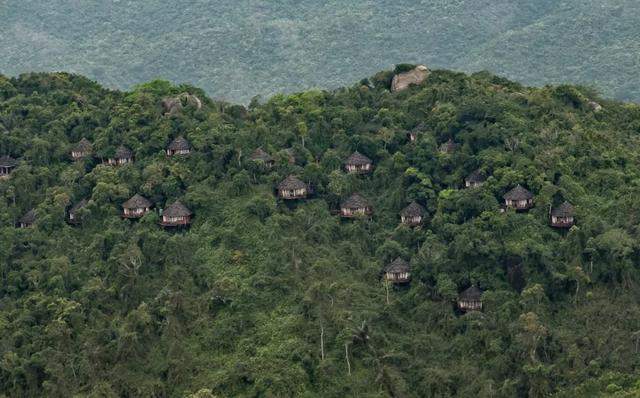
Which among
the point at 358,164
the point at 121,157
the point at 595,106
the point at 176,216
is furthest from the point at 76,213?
the point at 595,106

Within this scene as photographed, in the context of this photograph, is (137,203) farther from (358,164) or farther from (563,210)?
(563,210)

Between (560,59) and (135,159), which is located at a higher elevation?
(135,159)

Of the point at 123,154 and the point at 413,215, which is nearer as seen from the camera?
the point at 413,215

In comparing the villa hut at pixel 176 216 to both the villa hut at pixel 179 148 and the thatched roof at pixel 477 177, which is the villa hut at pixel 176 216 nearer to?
the villa hut at pixel 179 148

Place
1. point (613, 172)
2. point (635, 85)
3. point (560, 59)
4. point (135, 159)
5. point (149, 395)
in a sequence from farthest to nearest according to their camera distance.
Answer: point (560, 59), point (635, 85), point (135, 159), point (613, 172), point (149, 395)

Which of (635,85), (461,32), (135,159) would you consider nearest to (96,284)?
(135,159)

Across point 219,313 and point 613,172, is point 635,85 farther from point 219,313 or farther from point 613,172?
point 219,313

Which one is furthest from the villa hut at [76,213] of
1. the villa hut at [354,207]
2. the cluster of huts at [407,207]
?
the villa hut at [354,207]
